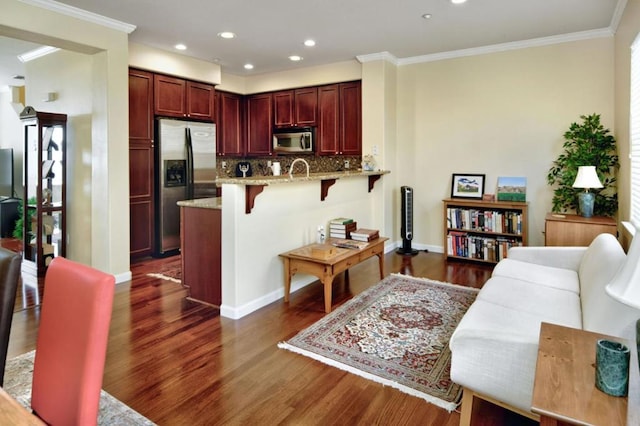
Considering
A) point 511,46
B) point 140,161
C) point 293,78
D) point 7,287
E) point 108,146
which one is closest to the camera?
point 7,287

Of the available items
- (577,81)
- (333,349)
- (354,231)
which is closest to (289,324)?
(333,349)

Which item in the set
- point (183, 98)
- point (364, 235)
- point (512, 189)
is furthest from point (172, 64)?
point (512, 189)

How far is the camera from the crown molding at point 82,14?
3577 mm

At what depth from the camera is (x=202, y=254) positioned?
146 inches

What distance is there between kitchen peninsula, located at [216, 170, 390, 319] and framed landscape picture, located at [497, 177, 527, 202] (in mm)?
1929

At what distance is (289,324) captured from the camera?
323 centimetres

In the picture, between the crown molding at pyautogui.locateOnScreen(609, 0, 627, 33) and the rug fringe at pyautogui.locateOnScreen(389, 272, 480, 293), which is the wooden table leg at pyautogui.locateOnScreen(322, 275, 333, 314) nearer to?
the rug fringe at pyautogui.locateOnScreen(389, 272, 480, 293)

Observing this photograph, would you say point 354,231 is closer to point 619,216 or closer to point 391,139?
point 391,139

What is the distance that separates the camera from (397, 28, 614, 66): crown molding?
4496 mm

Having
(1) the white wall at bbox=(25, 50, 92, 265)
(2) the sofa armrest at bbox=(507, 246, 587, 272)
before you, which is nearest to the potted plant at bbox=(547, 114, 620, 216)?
(2) the sofa armrest at bbox=(507, 246, 587, 272)

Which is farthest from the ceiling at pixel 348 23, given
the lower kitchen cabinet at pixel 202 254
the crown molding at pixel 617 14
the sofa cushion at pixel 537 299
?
the sofa cushion at pixel 537 299

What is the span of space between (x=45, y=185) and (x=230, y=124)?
295 centimetres

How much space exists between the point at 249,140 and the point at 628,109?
528 cm

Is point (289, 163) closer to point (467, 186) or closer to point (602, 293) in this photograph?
point (467, 186)
